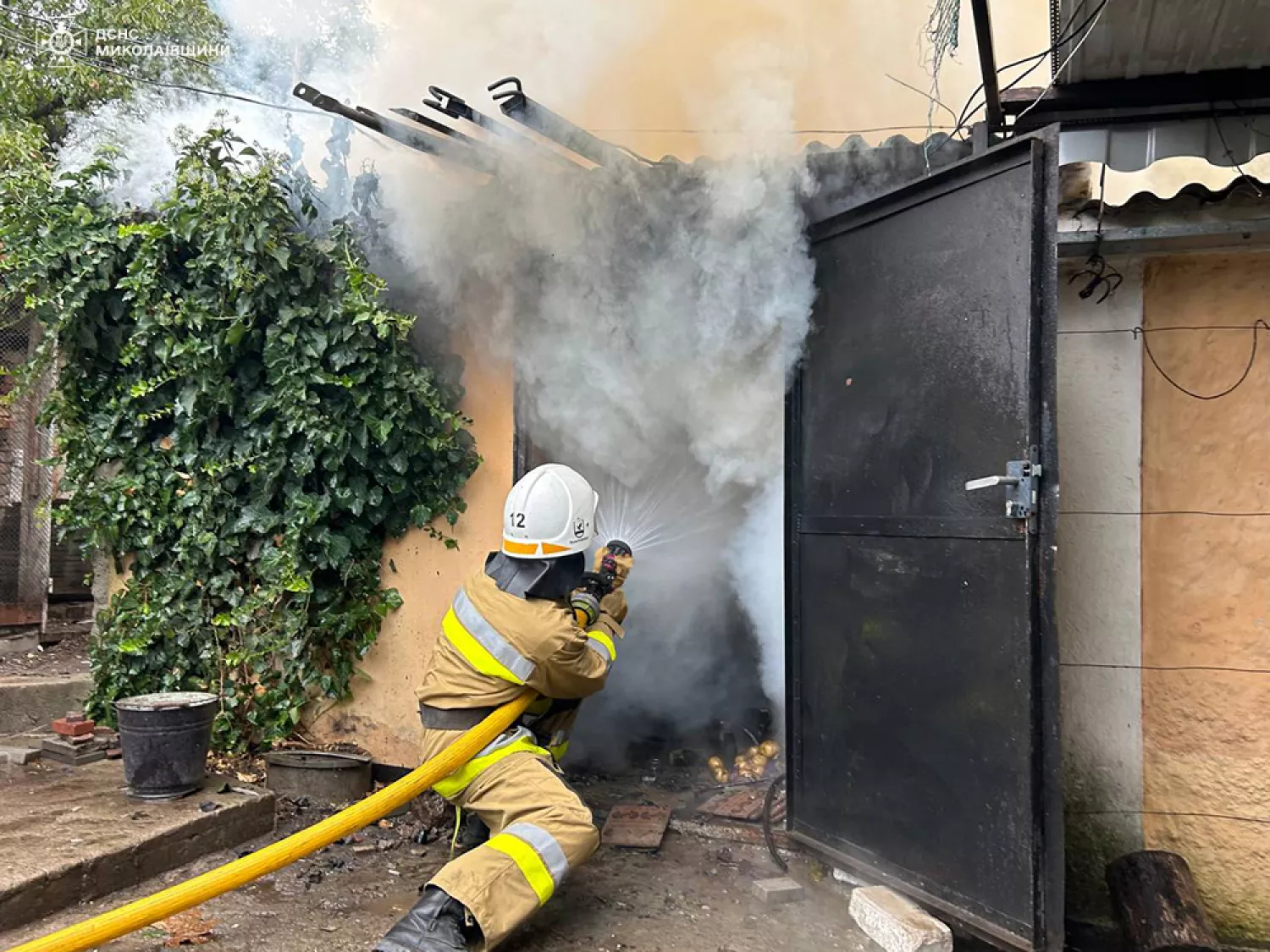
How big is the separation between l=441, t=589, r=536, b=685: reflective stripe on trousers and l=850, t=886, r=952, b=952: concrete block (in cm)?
173

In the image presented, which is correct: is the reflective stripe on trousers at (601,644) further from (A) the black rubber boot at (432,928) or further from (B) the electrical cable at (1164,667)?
(B) the electrical cable at (1164,667)

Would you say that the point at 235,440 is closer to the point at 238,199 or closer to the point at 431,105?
the point at 238,199

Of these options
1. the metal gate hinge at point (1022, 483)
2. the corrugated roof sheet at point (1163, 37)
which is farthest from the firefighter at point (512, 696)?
the corrugated roof sheet at point (1163, 37)

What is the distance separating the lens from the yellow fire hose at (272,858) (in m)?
2.62

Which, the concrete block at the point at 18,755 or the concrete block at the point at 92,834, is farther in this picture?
the concrete block at the point at 18,755

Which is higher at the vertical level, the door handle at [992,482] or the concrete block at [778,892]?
the door handle at [992,482]

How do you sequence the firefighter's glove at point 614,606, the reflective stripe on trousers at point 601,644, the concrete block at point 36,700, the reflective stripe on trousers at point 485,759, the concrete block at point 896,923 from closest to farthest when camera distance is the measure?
the concrete block at point 896,923, the reflective stripe on trousers at point 485,759, the reflective stripe on trousers at point 601,644, the firefighter's glove at point 614,606, the concrete block at point 36,700

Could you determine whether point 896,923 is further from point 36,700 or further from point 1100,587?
point 36,700

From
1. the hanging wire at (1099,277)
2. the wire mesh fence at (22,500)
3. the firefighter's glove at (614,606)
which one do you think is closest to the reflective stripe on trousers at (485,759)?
the firefighter's glove at (614,606)

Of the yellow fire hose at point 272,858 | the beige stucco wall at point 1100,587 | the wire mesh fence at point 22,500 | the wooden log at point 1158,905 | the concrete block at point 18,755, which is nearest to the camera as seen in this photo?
the yellow fire hose at point 272,858

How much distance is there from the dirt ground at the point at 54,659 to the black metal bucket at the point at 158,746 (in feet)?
12.2

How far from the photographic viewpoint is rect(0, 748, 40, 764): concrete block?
488cm

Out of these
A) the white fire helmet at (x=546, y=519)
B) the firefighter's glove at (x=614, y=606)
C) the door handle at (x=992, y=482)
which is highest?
the door handle at (x=992, y=482)

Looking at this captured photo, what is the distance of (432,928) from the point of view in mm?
2955
